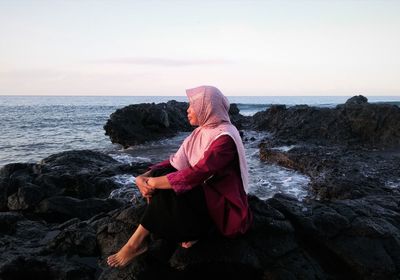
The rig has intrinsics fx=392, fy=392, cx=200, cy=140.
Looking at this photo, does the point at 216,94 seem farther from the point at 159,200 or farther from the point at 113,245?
the point at 113,245

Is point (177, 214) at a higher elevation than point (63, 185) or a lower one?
higher

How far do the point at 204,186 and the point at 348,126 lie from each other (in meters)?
16.0

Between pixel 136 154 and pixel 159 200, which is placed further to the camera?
pixel 136 154

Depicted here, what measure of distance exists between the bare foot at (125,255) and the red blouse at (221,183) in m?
0.99

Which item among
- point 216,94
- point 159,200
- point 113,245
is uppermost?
point 216,94

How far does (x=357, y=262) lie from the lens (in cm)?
484

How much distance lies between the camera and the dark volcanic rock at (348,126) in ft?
57.1

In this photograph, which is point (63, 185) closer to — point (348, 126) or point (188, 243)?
point (188, 243)

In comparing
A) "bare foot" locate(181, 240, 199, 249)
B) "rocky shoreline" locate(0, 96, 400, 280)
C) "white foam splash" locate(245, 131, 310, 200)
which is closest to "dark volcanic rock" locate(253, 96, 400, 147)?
"white foam splash" locate(245, 131, 310, 200)

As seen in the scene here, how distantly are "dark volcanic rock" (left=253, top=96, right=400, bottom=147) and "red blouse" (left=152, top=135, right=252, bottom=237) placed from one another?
546 inches

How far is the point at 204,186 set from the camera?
419 cm

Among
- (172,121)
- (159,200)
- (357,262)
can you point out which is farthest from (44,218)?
(172,121)

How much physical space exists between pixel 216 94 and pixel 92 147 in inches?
758

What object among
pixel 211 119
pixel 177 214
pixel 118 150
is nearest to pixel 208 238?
pixel 177 214
